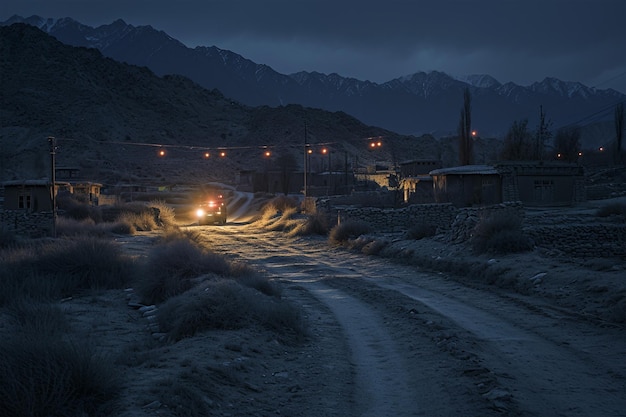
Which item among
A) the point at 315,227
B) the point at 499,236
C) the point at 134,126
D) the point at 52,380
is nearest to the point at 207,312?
the point at 52,380

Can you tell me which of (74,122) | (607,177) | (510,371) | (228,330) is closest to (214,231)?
(228,330)

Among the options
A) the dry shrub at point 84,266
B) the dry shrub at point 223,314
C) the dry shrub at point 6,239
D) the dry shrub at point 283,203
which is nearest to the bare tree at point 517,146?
the dry shrub at point 283,203

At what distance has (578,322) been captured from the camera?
11.7m

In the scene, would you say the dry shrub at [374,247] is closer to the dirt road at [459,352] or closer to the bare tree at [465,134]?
the dirt road at [459,352]

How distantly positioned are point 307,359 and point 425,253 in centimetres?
1407

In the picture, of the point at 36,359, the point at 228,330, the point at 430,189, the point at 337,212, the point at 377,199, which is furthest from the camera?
the point at 430,189

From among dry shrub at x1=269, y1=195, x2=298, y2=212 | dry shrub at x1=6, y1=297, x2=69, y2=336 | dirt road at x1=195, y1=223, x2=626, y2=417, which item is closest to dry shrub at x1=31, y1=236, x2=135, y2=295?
dry shrub at x1=6, y1=297, x2=69, y2=336

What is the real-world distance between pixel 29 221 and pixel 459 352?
38048 mm

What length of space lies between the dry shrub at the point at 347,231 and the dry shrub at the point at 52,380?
968 inches

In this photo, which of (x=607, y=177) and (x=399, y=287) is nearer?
(x=399, y=287)

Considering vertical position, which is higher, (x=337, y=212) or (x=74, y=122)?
(x=74, y=122)

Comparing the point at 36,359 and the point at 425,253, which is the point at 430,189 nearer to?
the point at 425,253

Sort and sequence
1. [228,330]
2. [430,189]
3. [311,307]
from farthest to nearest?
[430,189]
[311,307]
[228,330]

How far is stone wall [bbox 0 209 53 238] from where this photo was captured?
133 ft
